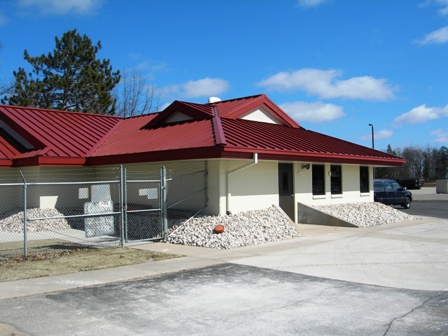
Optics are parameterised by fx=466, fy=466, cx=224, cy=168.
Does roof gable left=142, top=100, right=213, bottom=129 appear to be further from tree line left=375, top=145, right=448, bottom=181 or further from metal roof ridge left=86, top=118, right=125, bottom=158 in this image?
tree line left=375, top=145, right=448, bottom=181

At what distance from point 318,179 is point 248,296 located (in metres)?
12.4

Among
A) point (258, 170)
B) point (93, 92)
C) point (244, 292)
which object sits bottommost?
point (244, 292)

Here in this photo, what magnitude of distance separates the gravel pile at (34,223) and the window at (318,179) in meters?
10.00

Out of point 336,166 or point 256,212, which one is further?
point 336,166

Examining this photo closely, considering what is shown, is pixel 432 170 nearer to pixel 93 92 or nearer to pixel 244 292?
pixel 93 92

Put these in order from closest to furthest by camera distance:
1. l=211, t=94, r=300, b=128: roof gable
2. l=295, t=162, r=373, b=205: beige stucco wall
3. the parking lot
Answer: l=295, t=162, r=373, b=205: beige stucco wall, l=211, t=94, r=300, b=128: roof gable, the parking lot

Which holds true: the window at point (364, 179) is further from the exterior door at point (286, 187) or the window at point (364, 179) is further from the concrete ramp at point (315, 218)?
the exterior door at point (286, 187)

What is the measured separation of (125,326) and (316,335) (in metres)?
2.45

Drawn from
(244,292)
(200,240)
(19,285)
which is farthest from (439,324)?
(200,240)

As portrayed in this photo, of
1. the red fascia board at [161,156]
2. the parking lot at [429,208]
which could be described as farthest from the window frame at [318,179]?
the parking lot at [429,208]

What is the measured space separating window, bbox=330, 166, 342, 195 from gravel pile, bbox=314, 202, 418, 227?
0.67 meters

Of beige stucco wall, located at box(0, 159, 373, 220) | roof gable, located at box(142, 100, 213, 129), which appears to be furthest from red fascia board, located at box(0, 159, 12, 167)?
roof gable, located at box(142, 100, 213, 129)

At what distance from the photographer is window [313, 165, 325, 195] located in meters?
19.2

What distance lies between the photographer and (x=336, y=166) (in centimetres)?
2048
